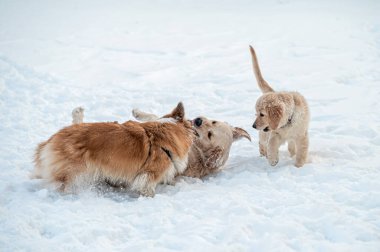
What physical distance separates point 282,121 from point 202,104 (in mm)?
3278

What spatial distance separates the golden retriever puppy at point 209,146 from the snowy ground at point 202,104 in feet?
0.63

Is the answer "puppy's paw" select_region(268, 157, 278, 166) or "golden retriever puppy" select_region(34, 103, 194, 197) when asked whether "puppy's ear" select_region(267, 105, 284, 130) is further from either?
"golden retriever puppy" select_region(34, 103, 194, 197)

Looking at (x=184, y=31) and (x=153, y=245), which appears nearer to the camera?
(x=153, y=245)

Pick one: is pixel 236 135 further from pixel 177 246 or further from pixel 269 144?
pixel 177 246

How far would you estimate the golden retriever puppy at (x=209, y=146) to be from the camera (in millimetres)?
5602

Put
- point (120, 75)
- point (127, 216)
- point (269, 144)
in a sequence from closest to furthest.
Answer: point (127, 216) < point (269, 144) < point (120, 75)

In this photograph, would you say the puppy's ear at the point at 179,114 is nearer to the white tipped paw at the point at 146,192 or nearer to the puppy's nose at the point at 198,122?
the puppy's nose at the point at 198,122

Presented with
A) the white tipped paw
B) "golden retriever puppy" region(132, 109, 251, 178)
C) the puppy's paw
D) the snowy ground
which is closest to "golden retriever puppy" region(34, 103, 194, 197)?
the white tipped paw

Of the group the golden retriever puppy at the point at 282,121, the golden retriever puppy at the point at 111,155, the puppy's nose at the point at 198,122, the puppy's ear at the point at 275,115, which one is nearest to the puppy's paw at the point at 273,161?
the golden retriever puppy at the point at 282,121

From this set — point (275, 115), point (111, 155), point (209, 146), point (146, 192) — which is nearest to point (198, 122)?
point (209, 146)

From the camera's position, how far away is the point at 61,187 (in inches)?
175

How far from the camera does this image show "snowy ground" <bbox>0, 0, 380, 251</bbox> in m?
3.72

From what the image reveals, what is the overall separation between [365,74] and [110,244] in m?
7.87

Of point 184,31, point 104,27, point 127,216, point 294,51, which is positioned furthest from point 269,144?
point 104,27
